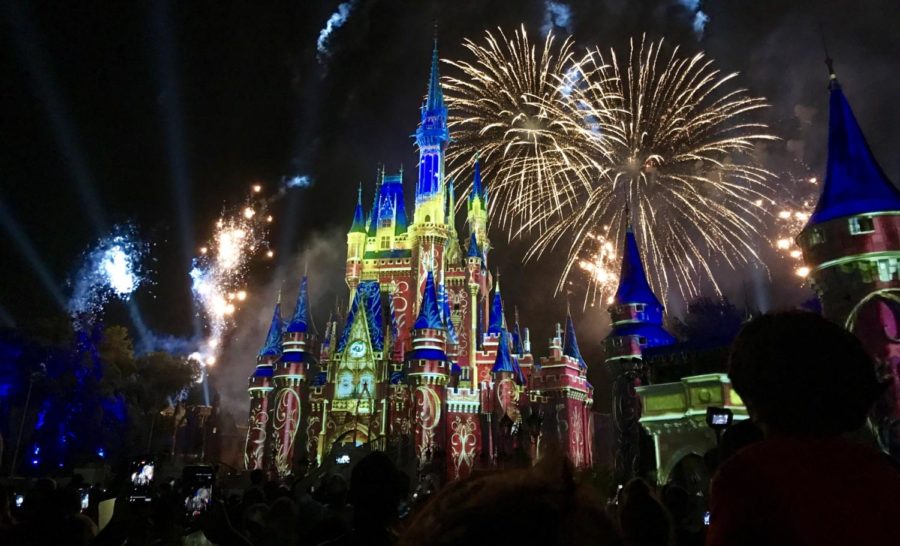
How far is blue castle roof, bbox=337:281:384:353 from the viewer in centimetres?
4250

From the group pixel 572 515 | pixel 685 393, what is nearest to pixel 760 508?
pixel 572 515

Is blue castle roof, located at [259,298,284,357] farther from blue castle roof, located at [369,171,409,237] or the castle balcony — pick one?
the castle balcony

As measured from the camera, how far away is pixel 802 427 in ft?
6.77

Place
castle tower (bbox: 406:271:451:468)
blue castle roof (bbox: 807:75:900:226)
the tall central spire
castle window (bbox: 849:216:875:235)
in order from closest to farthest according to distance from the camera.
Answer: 1. castle window (bbox: 849:216:875:235)
2. blue castle roof (bbox: 807:75:900:226)
3. castle tower (bbox: 406:271:451:468)
4. the tall central spire

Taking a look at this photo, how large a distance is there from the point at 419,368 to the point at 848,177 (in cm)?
2608

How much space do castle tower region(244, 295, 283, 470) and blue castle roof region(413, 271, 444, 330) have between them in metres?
11.4

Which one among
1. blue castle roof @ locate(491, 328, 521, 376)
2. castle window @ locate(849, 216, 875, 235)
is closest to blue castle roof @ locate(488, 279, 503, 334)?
blue castle roof @ locate(491, 328, 521, 376)

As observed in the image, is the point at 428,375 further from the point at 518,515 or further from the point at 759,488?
the point at 518,515

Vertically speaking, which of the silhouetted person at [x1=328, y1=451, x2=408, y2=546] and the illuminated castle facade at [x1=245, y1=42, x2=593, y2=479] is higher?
the illuminated castle facade at [x1=245, y1=42, x2=593, y2=479]

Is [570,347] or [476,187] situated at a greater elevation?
[476,187]

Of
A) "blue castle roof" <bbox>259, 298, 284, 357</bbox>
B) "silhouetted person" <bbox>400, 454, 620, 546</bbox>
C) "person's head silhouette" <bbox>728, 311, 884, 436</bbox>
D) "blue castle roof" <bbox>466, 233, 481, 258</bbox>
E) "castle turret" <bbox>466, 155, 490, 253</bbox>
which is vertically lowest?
"silhouetted person" <bbox>400, 454, 620, 546</bbox>

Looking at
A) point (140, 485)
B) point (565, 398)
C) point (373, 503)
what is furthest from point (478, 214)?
point (373, 503)

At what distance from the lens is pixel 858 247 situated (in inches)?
709

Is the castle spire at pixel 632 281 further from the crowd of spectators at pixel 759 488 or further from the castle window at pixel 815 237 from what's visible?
the crowd of spectators at pixel 759 488
